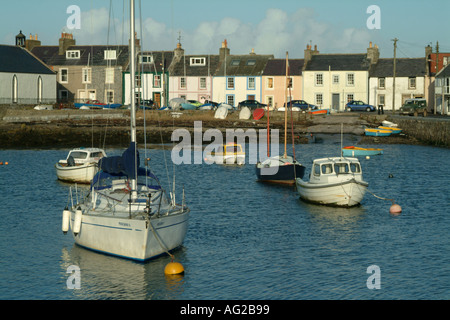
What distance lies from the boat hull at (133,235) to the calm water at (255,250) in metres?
0.50

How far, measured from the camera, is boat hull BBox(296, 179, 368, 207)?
3291 cm

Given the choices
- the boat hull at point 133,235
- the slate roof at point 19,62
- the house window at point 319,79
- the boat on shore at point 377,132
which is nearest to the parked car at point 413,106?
the boat on shore at point 377,132

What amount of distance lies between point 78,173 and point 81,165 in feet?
1.81

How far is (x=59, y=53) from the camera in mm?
101812

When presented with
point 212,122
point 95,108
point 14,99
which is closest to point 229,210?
point 212,122

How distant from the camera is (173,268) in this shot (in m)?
22.0

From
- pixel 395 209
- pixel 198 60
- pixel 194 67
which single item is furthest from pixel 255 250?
pixel 198 60

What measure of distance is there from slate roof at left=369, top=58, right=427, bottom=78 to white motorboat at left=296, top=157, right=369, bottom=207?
60.7m

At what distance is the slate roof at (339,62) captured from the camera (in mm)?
92000

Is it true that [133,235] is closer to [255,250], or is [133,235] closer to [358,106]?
[255,250]

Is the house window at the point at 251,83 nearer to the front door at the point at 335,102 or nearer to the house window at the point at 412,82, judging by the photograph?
the front door at the point at 335,102

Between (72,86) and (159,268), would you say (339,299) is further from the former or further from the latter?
(72,86)

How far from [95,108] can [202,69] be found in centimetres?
1963
